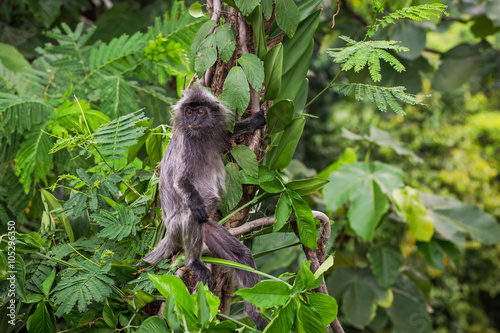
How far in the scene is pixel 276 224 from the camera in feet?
4.79

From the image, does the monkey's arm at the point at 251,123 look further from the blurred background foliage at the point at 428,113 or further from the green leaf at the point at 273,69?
the blurred background foliage at the point at 428,113

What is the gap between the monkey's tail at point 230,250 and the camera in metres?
1.53

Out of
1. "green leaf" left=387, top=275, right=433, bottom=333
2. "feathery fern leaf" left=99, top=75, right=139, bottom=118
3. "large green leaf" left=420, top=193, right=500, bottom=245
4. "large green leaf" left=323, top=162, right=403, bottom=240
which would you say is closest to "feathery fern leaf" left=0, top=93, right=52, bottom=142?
"feathery fern leaf" left=99, top=75, right=139, bottom=118

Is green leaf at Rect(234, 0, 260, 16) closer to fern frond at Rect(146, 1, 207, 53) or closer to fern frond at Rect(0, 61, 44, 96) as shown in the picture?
fern frond at Rect(146, 1, 207, 53)

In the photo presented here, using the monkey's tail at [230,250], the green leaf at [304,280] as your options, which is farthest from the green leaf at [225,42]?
the green leaf at [304,280]

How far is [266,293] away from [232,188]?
382mm

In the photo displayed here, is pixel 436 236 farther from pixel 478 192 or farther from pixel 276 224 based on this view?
pixel 478 192

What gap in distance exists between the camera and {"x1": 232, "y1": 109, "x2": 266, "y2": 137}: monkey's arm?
5.01ft

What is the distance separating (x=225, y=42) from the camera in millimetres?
1404

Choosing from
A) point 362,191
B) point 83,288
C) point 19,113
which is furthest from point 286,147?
point 362,191

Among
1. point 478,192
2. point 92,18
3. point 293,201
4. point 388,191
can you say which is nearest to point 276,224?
point 293,201

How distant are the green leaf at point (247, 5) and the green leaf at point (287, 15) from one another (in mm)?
92

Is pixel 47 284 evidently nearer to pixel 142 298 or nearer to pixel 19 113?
pixel 142 298

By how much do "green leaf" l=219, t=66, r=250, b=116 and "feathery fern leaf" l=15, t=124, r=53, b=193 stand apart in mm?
1014
